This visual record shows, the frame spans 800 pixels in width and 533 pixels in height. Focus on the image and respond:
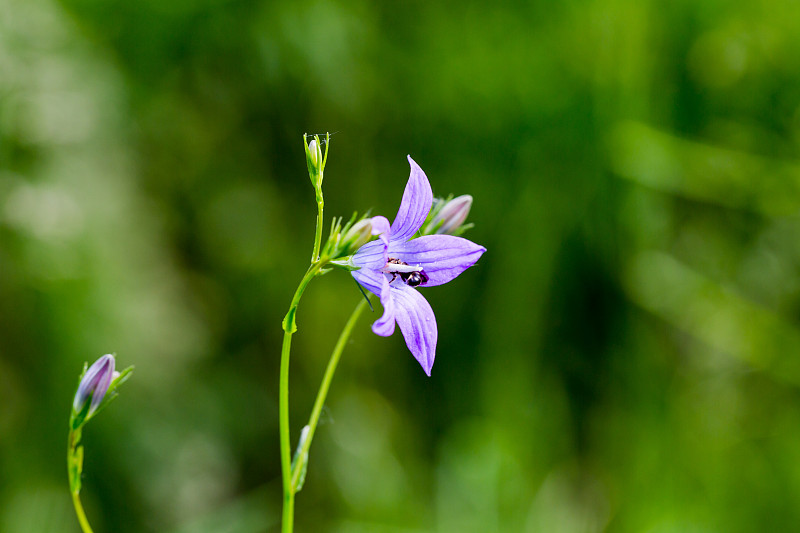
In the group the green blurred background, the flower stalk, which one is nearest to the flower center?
the flower stalk

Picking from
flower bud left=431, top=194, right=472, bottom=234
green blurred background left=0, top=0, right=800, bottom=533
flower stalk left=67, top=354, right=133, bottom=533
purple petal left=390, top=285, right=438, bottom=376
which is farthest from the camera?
green blurred background left=0, top=0, right=800, bottom=533

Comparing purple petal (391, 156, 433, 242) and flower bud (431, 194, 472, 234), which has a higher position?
purple petal (391, 156, 433, 242)

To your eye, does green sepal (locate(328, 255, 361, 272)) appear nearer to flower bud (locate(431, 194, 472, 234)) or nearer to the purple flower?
the purple flower

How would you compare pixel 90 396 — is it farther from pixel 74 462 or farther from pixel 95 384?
pixel 74 462

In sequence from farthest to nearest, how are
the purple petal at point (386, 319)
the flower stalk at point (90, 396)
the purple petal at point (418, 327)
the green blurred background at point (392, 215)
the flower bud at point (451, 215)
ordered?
1. the green blurred background at point (392, 215)
2. the flower bud at point (451, 215)
3. the flower stalk at point (90, 396)
4. the purple petal at point (418, 327)
5. the purple petal at point (386, 319)

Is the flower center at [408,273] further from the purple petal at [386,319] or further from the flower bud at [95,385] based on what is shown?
the flower bud at [95,385]

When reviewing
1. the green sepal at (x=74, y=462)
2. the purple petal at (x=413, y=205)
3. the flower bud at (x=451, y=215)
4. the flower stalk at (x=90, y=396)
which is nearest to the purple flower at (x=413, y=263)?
the purple petal at (x=413, y=205)

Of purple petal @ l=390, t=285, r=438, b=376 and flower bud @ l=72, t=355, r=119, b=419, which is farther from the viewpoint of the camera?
flower bud @ l=72, t=355, r=119, b=419
